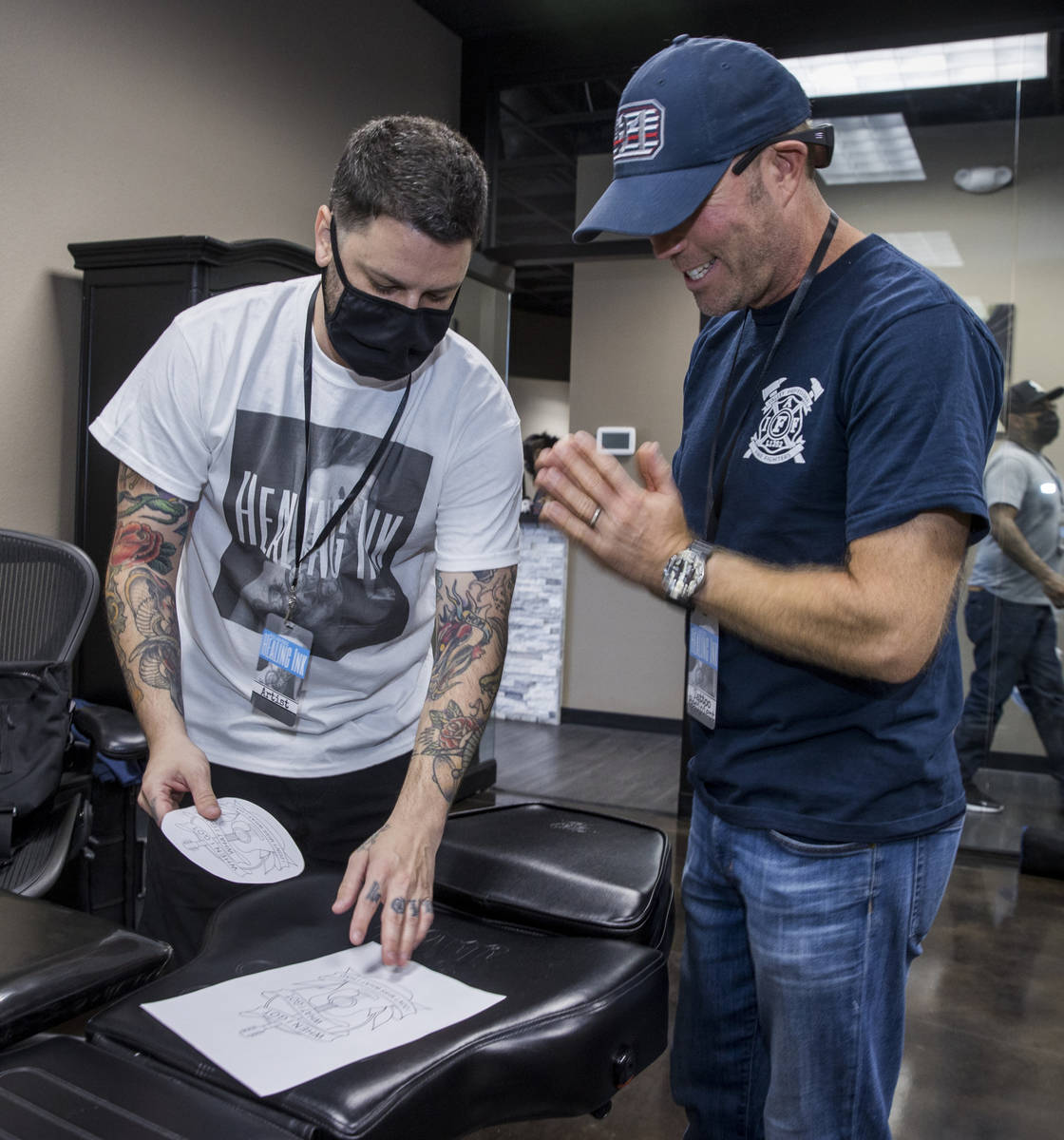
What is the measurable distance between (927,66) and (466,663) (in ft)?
11.5

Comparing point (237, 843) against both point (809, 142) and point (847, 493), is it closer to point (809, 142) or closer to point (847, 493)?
point (847, 493)

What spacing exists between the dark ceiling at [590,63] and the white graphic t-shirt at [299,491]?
3.17 meters

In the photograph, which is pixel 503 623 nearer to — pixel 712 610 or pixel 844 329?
pixel 712 610

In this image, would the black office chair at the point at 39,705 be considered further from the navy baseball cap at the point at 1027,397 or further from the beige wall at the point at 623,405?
the beige wall at the point at 623,405

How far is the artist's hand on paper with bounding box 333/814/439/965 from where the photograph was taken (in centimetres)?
95

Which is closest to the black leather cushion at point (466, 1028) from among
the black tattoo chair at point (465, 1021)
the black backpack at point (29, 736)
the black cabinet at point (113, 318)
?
the black tattoo chair at point (465, 1021)

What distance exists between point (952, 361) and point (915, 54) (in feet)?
11.7

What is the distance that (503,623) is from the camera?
1.42 metres

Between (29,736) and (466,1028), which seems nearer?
(466,1028)

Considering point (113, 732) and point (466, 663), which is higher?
point (466, 663)

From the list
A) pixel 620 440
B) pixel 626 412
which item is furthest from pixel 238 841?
pixel 626 412

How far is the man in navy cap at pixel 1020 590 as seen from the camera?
3.77 meters

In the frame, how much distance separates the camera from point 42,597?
7.23ft

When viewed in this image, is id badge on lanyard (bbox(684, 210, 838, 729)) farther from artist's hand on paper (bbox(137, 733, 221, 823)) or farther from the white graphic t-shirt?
artist's hand on paper (bbox(137, 733, 221, 823))
